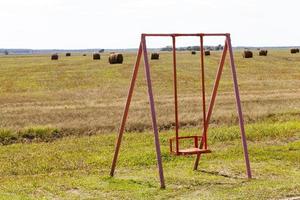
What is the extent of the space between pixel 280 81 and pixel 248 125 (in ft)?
59.2

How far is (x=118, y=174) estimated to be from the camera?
13.7 metres

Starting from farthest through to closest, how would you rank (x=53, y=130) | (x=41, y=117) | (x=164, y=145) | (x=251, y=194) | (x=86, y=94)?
1. (x=86, y=94)
2. (x=41, y=117)
3. (x=53, y=130)
4. (x=164, y=145)
5. (x=251, y=194)

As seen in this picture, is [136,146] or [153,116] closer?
[153,116]

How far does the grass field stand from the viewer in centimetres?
1185

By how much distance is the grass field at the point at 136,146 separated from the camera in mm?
11852

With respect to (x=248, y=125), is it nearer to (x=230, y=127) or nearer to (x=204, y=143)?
(x=230, y=127)

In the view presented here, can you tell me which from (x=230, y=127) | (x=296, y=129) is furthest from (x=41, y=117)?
(x=296, y=129)

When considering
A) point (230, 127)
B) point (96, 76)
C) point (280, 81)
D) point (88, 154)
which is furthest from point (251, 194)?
point (96, 76)

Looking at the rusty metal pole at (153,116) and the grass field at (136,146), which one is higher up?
the rusty metal pole at (153,116)

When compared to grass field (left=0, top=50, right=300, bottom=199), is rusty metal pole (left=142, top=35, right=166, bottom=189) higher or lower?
higher

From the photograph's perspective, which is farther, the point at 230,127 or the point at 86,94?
the point at 86,94

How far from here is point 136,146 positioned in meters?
17.1

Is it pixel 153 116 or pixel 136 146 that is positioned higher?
pixel 153 116

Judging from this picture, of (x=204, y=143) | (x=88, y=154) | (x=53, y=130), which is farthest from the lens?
(x=53, y=130)
